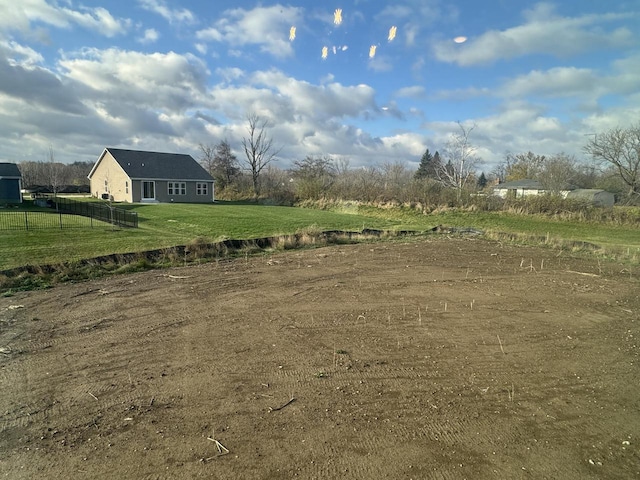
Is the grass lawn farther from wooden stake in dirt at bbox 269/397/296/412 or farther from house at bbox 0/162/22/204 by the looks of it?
house at bbox 0/162/22/204

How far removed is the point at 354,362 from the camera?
16.0ft

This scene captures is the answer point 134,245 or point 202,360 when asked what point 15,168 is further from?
point 202,360

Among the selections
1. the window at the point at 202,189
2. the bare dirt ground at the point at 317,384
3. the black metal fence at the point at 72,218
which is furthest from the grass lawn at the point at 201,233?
the window at the point at 202,189

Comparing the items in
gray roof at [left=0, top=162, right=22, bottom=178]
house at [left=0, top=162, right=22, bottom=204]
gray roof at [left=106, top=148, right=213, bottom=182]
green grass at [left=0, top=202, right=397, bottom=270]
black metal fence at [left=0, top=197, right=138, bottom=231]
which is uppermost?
gray roof at [left=106, top=148, right=213, bottom=182]

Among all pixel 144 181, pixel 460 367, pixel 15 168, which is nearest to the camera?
pixel 460 367

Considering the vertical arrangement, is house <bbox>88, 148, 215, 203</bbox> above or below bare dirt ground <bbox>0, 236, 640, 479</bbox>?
above

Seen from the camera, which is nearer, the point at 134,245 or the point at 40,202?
the point at 134,245

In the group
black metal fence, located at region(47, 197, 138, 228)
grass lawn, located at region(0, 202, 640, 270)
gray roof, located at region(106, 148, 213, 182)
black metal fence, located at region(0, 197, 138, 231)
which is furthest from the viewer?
gray roof, located at region(106, 148, 213, 182)

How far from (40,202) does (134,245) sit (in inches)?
974

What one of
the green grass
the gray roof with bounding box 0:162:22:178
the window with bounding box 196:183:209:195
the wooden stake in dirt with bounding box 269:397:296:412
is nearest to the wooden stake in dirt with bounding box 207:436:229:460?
the wooden stake in dirt with bounding box 269:397:296:412

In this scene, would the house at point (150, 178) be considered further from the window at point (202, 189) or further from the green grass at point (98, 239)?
the green grass at point (98, 239)

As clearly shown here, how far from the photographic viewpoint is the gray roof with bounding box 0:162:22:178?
33.1 meters

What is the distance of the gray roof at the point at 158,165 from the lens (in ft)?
134

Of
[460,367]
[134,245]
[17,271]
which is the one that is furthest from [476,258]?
[17,271]
